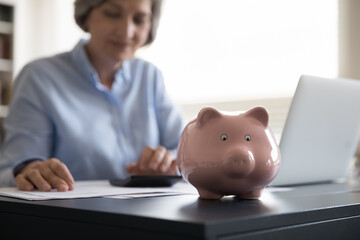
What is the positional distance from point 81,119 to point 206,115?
79 cm

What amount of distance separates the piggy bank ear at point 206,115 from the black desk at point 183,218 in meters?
0.12

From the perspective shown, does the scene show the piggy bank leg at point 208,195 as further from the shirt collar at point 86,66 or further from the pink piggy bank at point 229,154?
the shirt collar at point 86,66

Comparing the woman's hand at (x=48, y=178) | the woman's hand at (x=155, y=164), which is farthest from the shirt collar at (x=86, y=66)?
the woman's hand at (x=48, y=178)

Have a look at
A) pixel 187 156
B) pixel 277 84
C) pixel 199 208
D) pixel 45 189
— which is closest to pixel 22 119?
pixel 45 189

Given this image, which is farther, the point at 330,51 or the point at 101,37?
the point at 330,51

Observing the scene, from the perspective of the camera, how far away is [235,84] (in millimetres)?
2553

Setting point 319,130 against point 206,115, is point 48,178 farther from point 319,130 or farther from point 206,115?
point 319,130

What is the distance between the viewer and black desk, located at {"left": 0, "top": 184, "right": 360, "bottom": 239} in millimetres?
501

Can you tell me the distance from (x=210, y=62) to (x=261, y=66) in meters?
0.34

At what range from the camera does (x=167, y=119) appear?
5.21ft

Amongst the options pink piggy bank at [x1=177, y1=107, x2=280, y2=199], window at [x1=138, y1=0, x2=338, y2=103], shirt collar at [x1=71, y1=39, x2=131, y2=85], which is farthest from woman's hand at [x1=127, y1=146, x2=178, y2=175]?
window at [x1=138, y1=0, x2=338, y2=103]

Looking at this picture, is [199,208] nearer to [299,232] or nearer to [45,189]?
[299,232]

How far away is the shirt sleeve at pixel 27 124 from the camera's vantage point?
1275 mm

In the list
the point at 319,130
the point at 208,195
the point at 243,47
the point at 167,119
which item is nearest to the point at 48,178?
the point at 208,195
